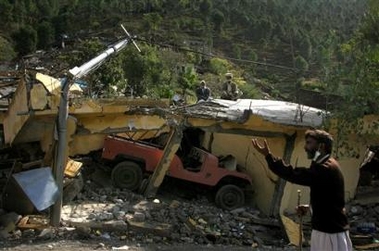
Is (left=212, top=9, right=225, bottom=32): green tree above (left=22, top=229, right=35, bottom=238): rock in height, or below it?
above

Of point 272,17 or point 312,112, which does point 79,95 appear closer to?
point 312,112

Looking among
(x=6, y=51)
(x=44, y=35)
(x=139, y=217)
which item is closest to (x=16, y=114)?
(x=139, y=217)

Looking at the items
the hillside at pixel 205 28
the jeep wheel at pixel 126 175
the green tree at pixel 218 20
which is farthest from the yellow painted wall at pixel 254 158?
the green tree at pixel 218 20

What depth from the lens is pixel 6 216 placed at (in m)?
9.20

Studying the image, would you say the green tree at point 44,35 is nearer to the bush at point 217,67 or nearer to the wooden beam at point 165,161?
the bush at point 217,67

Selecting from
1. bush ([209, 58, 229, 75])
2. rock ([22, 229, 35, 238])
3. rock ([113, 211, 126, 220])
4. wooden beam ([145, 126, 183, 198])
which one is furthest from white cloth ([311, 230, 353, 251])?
bush ([209, 58, 229, 75])

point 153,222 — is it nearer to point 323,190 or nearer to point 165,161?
point 165,161

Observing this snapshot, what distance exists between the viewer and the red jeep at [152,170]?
12.0 metres

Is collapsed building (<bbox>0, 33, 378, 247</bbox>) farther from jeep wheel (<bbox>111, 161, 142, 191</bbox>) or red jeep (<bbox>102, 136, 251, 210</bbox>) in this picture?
jeep wheel (<bbox>111, 161, 142, 191</bbox>)

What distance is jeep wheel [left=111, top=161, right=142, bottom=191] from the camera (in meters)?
12.1

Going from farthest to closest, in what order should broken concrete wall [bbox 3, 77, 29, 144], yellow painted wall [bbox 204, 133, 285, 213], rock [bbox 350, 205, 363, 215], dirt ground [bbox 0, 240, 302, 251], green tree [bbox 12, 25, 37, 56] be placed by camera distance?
green tree [bbox 12, 25, 37, 56] < rock [bbox 350, 205, 363, 215] < yellow painted wall [bbox 204, 133, 285, 213] < broken concrete wall [bbox 3, 77, 29, 144] < dirt ground [bbox 0, 240, 302, 251]

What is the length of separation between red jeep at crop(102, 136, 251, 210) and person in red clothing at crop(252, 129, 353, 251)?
291 inches

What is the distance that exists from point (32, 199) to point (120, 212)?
1900 mm

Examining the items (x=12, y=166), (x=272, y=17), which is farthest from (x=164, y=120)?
(x=272, y=17)
